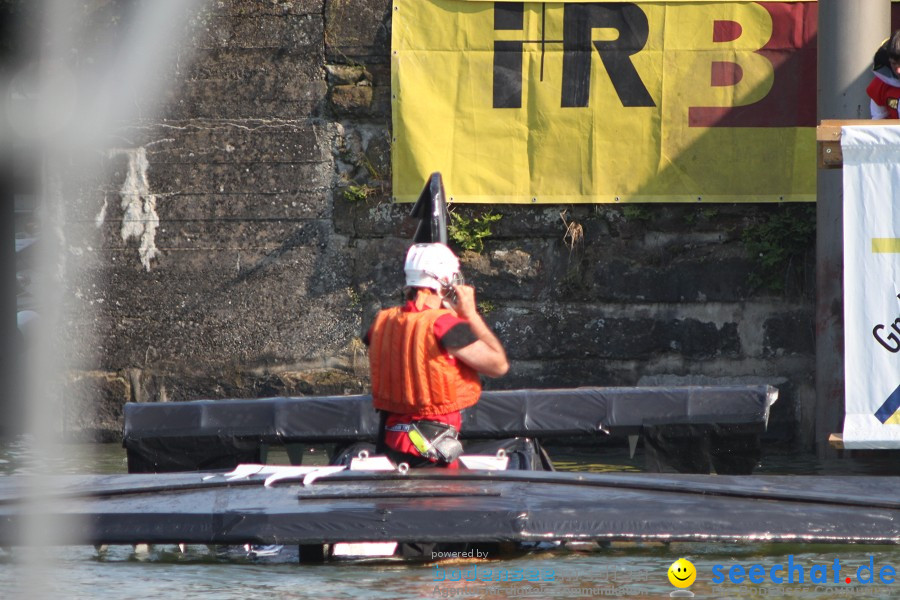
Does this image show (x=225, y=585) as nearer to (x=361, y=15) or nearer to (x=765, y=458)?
(x=765, y=458)

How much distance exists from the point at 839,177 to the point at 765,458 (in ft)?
5.70

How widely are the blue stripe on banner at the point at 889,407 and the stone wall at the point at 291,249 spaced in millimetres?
2328

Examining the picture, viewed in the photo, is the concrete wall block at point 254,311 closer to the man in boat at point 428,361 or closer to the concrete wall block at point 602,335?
the concrete wall block at point 602,335

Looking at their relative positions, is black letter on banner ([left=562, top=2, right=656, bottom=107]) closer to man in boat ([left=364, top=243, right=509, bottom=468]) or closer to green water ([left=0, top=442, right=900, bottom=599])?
man in boat ([left=364, top=243, right=509, bottom=468])

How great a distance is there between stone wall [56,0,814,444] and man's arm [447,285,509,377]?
2.99 m

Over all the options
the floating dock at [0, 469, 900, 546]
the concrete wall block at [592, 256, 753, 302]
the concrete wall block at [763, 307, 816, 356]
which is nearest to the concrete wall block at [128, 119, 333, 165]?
the concrete wall block at [592, 256, 753, 302]

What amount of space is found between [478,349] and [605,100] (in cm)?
338

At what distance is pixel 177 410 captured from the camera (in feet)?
22.1

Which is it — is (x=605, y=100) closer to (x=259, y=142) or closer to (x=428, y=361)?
(x=259, y=142)

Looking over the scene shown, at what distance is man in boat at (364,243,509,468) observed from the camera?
5.28 metres

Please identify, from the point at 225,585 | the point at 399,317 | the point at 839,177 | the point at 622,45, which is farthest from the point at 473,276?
the point at 225,585

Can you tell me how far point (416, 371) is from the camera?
5.29 m

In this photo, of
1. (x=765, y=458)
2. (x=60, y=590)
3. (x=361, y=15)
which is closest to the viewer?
(x=60, y=590)

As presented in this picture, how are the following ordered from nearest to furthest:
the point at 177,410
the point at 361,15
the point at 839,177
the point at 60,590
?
the point at 60,590 < the point at 177,410 < the point at 839,177 < the point at 361,15
